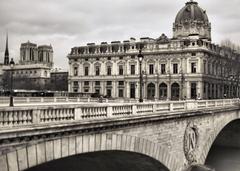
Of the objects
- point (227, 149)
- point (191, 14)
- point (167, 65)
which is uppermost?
point (191, 14)

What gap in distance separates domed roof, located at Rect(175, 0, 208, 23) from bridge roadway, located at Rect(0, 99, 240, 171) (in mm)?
72209

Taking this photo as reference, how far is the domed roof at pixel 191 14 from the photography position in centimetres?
9721

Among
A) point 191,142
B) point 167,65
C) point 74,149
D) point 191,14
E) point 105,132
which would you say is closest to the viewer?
point 74,149

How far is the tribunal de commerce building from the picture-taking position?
84.5m

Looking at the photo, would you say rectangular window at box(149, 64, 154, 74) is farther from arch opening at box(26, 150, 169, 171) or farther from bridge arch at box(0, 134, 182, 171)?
bridge arch at box(0, 134, 182, 171)

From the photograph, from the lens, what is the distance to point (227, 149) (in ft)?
146

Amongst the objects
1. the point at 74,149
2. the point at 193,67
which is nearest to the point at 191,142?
the point at 74,149

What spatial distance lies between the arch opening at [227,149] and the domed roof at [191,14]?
56.6 metres

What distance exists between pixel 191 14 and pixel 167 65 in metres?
18.3

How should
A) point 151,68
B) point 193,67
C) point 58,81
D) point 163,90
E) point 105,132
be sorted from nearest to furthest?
1. point 105,132
2. point 193,67
3. point 163,90
4. point 151,68
5. point 58,81

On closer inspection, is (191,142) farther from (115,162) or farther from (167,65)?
(167,65)

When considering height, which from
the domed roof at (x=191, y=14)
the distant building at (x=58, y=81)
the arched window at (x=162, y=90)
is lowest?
the arched window at (x=162, y=90)

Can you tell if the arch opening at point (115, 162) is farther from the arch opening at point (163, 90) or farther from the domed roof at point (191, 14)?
the domed roof at point (191, 14)

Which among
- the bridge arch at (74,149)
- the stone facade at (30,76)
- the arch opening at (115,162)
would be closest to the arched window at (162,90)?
the stone facade at (30,76)
